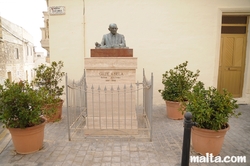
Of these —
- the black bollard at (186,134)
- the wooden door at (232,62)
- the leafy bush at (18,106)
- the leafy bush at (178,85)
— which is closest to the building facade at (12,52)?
the leafy bush at (18,106)

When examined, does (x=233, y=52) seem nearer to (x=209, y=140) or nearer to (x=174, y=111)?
(x=174, y=111)

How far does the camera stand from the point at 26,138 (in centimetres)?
321

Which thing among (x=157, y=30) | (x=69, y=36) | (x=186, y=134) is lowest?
(x=186, y=134)

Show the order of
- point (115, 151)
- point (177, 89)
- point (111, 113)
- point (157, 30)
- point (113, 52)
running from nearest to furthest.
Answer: point (115, 151), point (113, 52), point (111, 113), point (177, 89), point (157, 30)

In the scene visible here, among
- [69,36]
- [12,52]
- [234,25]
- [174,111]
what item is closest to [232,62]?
[234,25]

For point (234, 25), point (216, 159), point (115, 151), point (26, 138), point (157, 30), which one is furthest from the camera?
point (234, 25)

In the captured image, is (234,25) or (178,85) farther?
(234,25)

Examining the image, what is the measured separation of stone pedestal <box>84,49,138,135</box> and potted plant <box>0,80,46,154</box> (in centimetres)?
109

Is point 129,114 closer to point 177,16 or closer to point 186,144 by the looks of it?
point 186,144

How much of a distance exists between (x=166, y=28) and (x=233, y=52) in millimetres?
2496

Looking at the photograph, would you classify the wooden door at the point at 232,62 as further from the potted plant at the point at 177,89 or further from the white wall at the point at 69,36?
the white wall at the point at 69,36

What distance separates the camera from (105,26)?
6.22m

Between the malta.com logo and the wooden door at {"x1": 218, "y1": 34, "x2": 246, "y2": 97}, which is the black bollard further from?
the wooden door at {"x1": 218, "y1": 34, "x2": 246, "y2": 97}

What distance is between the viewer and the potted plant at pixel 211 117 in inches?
120
